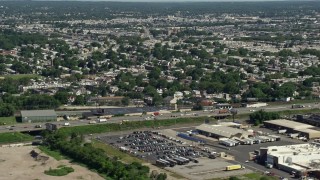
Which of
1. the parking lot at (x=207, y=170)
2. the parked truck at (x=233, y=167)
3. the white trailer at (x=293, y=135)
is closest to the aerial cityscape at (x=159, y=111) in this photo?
the parking lot at (x=207, y=170)

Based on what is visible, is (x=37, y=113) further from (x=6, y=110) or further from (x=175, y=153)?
(x=175, y=153)

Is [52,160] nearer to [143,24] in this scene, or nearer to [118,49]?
[118,49]

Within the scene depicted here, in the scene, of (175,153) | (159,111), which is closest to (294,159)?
(175,153)

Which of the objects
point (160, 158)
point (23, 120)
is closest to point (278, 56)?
point (23, 120)

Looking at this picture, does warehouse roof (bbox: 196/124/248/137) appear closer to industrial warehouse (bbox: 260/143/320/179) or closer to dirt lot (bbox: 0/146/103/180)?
industrial warehouse (bbox: 260/143/320/179)

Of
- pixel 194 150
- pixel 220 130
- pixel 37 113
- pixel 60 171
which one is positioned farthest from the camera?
pixel 37 113

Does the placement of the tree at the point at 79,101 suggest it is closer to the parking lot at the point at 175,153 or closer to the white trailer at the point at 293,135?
the parking lot at the point at 175,153
